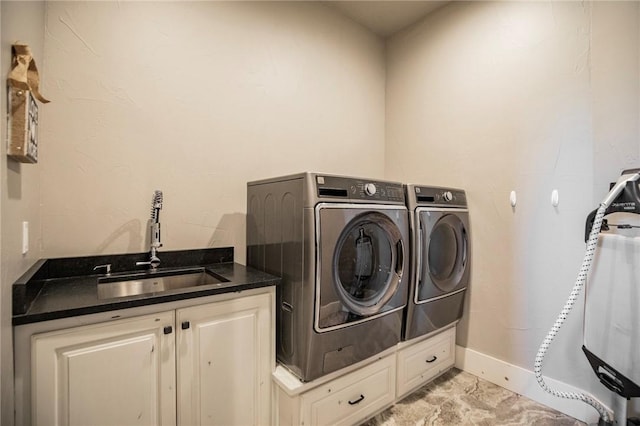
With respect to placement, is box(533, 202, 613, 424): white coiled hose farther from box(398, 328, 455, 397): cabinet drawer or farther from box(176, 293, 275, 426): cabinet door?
box(176, 293, 275, 426): cabinet door

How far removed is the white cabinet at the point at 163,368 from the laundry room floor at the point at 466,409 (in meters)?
0.81

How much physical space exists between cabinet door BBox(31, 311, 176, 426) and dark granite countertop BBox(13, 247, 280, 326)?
0.08 metres

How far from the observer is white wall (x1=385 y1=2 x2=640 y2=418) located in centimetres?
173

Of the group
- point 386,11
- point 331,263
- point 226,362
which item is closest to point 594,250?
point 331,263

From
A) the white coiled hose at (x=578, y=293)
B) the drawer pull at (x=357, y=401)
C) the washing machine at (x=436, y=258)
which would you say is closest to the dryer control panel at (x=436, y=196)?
the washing machine at (x=436, y=258)

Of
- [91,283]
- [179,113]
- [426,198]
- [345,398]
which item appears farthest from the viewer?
[426,198]

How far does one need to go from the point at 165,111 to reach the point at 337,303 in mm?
1482

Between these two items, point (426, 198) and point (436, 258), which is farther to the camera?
point (436, 258)

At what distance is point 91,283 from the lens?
137 cm

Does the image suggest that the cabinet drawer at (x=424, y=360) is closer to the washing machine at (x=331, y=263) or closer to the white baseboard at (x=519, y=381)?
the white baseboard at (x=519, y=381)

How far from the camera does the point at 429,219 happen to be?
6.36 ft

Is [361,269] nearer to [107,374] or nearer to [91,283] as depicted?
[107,374]

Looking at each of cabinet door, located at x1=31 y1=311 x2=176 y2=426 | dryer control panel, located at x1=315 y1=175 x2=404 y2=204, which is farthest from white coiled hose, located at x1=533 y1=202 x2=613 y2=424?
cabinet door, located at x1=31 y1=311 x2=176 y2=426

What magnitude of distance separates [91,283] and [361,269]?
1.33 metres
